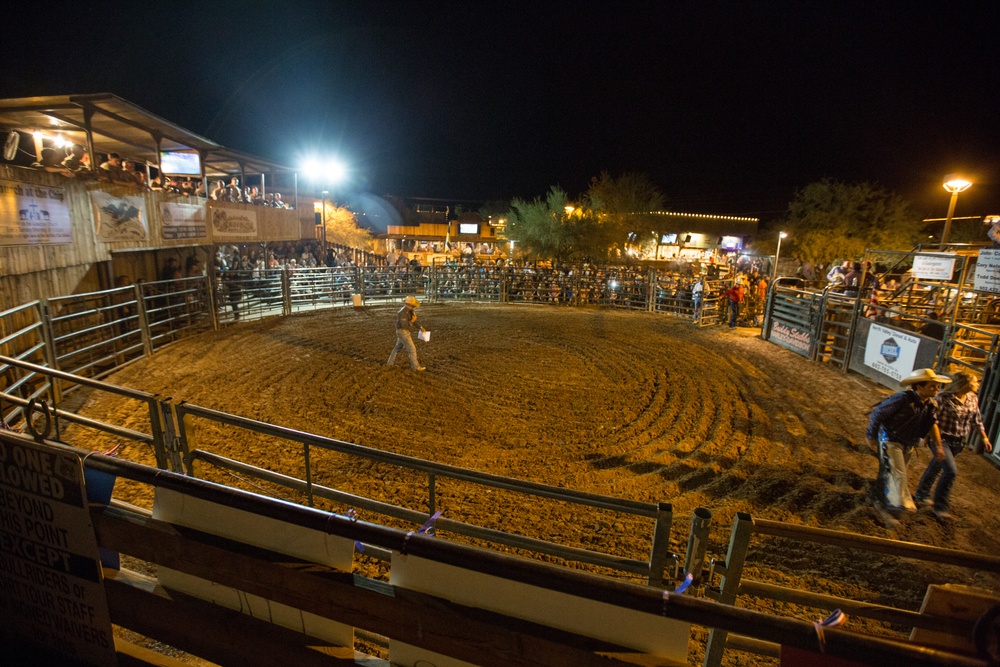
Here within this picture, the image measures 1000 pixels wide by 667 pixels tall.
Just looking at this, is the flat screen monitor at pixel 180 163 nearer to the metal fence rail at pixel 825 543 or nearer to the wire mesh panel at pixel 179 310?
the wire mesh panel at pixel 179 310

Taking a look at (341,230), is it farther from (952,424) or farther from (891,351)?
(952,424)

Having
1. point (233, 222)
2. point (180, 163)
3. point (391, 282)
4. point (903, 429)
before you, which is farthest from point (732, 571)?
point (391, 282)

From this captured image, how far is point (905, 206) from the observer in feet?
111

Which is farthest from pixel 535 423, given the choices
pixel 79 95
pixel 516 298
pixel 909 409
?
pixel 516 298

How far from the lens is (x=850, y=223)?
112ft

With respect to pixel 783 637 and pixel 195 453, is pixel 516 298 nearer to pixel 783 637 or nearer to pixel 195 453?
pixel 195 453

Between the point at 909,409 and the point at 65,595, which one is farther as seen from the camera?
the point at 909,409

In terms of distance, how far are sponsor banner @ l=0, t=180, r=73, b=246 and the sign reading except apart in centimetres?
730

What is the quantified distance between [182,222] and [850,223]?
41140mm

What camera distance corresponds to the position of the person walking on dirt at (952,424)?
496cm

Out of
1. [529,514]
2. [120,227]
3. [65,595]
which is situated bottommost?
[529,514]

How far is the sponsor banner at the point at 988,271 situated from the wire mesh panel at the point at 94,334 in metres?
14.3

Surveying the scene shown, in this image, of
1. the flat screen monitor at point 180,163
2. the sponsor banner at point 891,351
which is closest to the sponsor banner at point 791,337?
the sponsor banner at point 891,351

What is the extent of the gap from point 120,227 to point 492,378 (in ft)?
28.2
